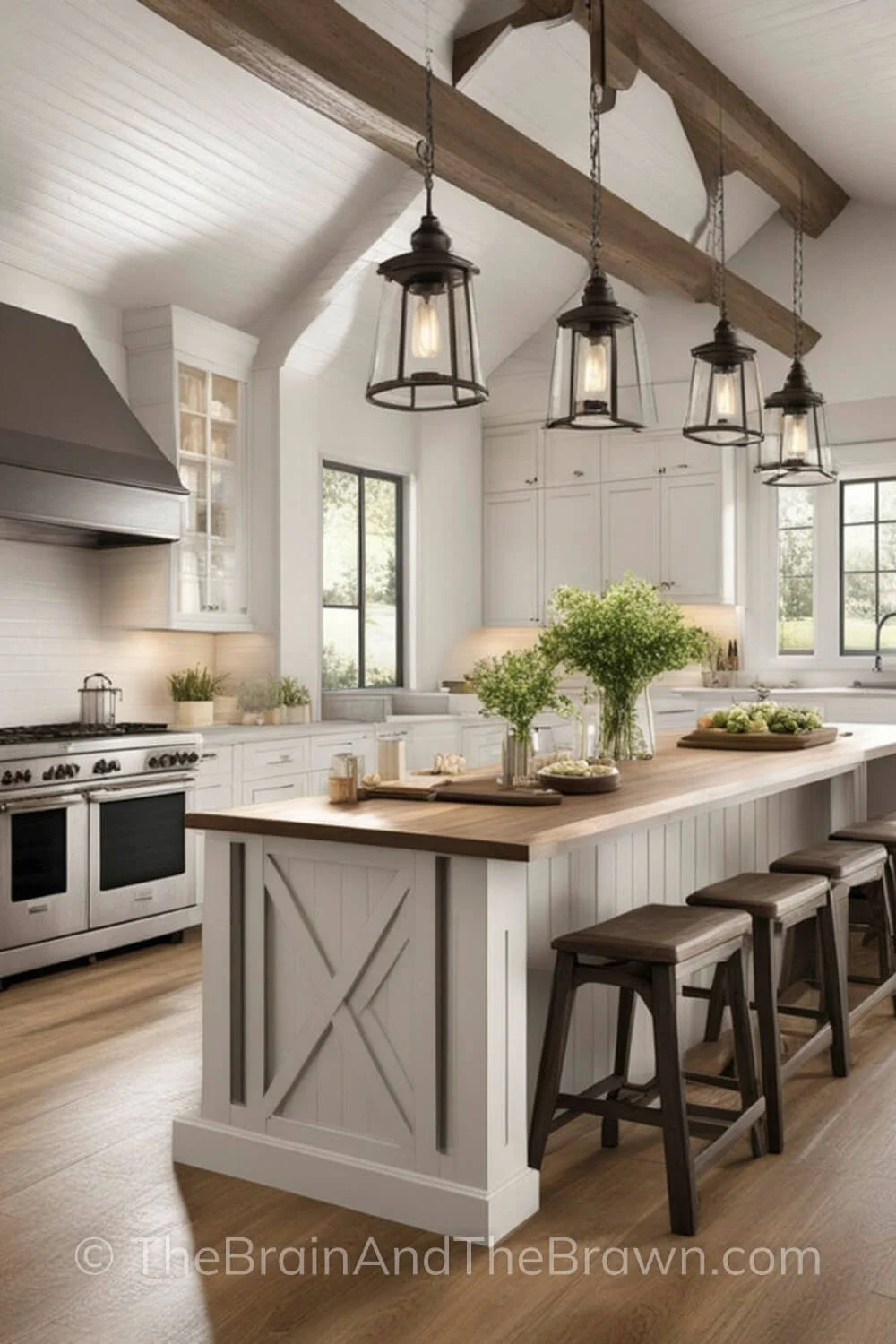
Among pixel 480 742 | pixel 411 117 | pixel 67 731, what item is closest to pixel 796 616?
pixel 480 742

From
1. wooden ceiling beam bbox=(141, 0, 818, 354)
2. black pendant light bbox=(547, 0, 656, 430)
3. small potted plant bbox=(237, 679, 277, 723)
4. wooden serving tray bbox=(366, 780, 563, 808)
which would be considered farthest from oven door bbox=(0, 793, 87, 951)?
black pendant light bbox=(547, 0, 656, 430)

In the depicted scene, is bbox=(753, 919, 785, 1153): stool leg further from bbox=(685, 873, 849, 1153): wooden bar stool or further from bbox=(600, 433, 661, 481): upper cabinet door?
bbox=(600, 433, 661, 481): upper cabinet door

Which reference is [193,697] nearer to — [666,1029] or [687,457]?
[687,457]

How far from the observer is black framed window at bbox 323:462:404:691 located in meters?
7.73

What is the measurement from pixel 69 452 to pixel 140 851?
1740 millimetres

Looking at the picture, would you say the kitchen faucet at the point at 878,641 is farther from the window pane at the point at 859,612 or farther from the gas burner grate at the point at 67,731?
the gas burner grate at the point at 67,731

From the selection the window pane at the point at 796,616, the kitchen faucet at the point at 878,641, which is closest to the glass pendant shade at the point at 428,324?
the kitchen faucet at the point at 878,641

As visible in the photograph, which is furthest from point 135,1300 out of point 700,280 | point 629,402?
point 700,280

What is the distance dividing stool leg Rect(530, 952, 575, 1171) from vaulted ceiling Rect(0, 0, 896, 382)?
3.99m

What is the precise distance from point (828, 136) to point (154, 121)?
144 inches

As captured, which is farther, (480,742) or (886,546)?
(886,546)

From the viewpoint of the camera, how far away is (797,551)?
8.33 meters

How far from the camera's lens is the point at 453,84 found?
5969 mm

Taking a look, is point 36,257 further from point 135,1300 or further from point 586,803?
point 135,1300
